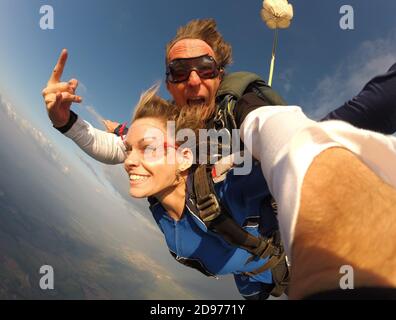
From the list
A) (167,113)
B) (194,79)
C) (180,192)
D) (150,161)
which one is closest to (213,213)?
(180,192)

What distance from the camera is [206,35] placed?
190cm

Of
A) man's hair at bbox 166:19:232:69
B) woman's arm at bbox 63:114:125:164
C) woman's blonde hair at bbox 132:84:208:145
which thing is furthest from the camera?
man's hair at bbox 166:19:232:69

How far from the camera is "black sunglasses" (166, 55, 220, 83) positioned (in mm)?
1745

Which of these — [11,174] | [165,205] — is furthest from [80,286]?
[165,205]

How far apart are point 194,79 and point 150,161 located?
66cm

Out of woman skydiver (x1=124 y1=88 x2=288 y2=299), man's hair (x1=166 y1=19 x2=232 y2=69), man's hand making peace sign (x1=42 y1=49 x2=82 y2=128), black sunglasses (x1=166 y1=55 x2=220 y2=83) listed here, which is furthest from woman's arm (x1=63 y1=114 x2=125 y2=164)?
man's hair (x1=166 y1=19 x2=232 y2=69)

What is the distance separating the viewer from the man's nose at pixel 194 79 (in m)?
1.73

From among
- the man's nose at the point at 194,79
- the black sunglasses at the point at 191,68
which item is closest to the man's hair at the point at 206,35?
the black sunglasses at the point at 191,68

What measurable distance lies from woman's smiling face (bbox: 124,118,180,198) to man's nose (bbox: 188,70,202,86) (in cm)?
43

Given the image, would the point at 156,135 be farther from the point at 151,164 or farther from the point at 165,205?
the point at 165,205

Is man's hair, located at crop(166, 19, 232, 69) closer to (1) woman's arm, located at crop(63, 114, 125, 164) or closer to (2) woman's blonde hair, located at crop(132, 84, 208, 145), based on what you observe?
(2) woman's blonde hair, located at crop(132, 84, 208, 145)

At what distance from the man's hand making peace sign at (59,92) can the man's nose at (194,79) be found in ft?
2.29

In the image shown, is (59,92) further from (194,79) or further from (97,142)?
(194,79)

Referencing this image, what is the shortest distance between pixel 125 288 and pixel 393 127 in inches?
3277
